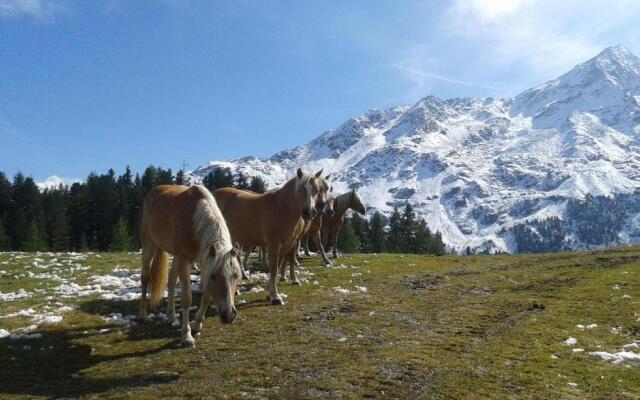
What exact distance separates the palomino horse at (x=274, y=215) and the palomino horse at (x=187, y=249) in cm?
312

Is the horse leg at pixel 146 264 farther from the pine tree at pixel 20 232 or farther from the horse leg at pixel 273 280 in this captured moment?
the pine tree at pixel 20 232

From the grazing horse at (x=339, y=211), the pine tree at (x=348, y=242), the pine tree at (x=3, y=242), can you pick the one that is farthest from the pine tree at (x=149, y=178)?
the grazing horse at (x=339, y=211)

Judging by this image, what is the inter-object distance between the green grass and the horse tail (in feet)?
4.05

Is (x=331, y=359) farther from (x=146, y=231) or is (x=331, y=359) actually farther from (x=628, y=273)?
(x=628, y=273)

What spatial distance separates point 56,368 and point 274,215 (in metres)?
7.86

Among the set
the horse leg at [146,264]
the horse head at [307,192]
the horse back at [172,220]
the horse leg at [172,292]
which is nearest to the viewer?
the horse back at [172,220]

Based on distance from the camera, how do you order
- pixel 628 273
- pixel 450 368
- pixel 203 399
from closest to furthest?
pixel 203 399
pixel 450 368
pixel 628 273

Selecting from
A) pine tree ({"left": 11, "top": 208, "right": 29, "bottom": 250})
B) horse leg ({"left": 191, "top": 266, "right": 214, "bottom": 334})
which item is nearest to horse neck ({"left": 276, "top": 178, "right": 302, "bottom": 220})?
horse leg ({"left": 191, "top": 266, "right": 214, "bottom": 334})

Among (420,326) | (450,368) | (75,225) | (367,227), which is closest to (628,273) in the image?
(420,326)

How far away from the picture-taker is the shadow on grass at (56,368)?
853cm

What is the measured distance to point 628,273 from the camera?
24.3m

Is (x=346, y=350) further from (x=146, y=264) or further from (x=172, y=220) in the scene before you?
(x=146, y=264)

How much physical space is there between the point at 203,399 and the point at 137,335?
15.4 ft

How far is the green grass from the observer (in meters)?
8.70
